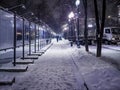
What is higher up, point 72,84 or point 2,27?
point 2,27

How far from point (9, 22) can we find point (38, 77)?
3.68 m

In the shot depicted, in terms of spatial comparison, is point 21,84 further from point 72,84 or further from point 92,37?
point 92,37

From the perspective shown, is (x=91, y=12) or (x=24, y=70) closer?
(x=24, y=70)

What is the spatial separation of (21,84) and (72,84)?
5.76 ft

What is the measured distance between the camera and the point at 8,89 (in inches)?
387

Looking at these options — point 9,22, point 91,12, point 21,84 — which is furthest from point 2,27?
point 91,12

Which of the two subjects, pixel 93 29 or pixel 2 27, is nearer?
pixel 2 27

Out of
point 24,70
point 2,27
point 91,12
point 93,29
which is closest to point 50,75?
point 24,70

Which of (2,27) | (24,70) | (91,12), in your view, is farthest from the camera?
(91,12)

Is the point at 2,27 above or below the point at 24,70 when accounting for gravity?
above

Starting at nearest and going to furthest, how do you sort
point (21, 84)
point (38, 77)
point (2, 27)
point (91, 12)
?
1. point (21, 84)
2. point (38, 77)
3. point (2, 27)
4. point (91, 12)

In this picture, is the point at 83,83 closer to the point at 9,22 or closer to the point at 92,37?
the point at 9,22

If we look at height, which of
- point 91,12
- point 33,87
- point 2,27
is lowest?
point 33,87

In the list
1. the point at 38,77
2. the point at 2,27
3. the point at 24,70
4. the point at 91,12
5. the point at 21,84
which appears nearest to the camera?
the point at 21,84
